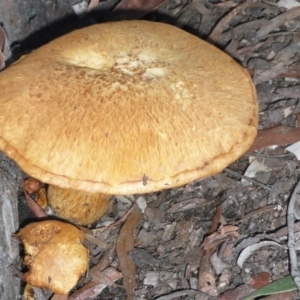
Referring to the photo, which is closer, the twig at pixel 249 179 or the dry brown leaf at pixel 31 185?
the dry brown leaf at pixel 31 185

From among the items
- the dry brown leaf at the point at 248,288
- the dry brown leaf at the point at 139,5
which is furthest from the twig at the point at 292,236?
the dry brown leaf at the point at 139,5

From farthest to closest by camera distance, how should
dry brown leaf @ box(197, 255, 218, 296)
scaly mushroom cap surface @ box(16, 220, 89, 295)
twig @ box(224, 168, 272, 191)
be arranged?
twig @ box(224, 168, 272, 191) → dry brown leaf @ box(197, 255, 218, 296) → scaly mushroom cap surface @ box(16, 220, 89, 295)

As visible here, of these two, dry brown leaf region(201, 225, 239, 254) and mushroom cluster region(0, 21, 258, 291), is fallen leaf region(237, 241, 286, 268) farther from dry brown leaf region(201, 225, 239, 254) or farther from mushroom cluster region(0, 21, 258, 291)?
mushroom cluster region(0, 21, 258, 291)

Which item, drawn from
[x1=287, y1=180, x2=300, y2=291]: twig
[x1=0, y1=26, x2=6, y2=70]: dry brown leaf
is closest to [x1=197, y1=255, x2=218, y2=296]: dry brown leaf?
[x1=287, y1=180, x2=300, y2=291]: twig

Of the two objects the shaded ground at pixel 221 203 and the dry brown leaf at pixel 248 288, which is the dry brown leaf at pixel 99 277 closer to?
the shaded ground at pixel 221 203

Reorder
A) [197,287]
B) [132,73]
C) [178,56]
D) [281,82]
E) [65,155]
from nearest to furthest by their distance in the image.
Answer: [65,155] → [132,73] → [178,56] → [197,287] → [281,82]

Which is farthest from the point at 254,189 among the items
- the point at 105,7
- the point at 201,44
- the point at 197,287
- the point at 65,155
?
the point at 105,7

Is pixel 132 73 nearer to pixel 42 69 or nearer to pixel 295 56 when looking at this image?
pixel 42 69
